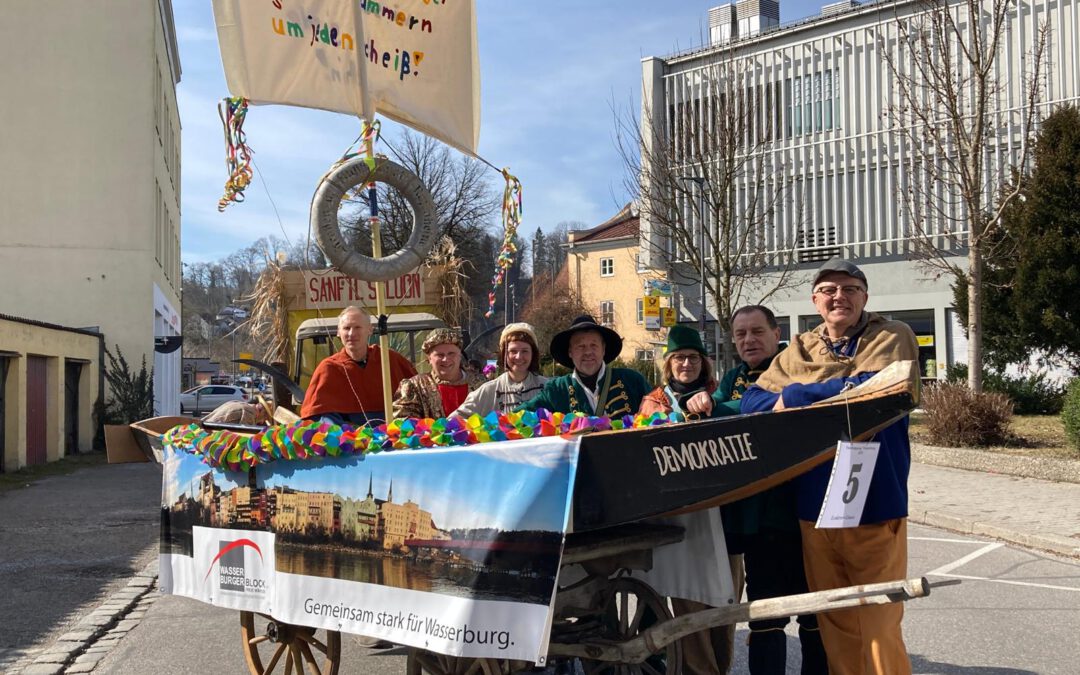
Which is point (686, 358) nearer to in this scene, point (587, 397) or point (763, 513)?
point (587, 397)

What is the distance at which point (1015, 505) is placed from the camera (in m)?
11.8

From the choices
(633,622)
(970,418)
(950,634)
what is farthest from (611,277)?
(633,622)

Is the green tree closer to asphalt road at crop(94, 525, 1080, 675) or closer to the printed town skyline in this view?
asphalt road at crop(94, 525, 1080, 675)

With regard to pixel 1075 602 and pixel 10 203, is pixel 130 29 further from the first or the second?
pixel 1075 602

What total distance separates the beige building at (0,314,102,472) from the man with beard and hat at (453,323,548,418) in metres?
14.8

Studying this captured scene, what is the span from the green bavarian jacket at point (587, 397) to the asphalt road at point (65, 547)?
403 centimetres

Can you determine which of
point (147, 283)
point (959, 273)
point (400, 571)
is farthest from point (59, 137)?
point (400, 571)

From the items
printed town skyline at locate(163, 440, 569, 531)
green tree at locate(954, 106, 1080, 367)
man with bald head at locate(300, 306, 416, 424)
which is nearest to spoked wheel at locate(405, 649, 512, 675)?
printed town skyline at locate(163, 440, 569, 531)

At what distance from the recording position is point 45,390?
2023 cm

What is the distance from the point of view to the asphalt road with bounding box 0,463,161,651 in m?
7.29

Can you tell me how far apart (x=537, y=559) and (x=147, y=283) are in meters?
25.0

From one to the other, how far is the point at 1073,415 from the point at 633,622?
12267 mm

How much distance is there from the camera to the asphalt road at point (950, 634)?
566 centimetres

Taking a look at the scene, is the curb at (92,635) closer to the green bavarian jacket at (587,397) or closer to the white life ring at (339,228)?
the white life ring at (339,228)
